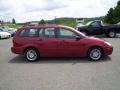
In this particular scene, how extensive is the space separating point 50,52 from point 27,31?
1.44 m

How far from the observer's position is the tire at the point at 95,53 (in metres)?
11.5

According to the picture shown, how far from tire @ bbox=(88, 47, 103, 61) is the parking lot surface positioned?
241mm

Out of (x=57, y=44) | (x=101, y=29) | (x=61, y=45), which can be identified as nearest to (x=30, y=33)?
(x=57, y=44)

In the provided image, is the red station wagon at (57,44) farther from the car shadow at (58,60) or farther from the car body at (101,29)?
the car body at (101,29)

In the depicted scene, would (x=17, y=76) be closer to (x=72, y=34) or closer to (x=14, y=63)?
(x=14, y=63)

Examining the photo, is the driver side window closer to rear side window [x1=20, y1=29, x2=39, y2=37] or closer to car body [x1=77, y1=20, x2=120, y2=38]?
rear side window [x1=20, y1=29, x2=39, y2=37]

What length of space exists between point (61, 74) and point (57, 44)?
9.53ft

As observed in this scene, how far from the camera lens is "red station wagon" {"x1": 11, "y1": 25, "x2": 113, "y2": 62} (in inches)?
452

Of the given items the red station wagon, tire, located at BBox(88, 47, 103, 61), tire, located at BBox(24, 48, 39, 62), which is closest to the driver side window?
the red station wagon

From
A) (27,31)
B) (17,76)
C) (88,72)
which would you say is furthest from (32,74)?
(27,31)

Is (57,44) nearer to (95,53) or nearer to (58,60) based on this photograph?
(58,60)

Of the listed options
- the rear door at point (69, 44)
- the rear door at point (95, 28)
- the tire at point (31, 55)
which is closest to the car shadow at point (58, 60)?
the tire at point (31, 55)

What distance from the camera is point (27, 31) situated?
1198cm

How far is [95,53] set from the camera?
1152 cm
